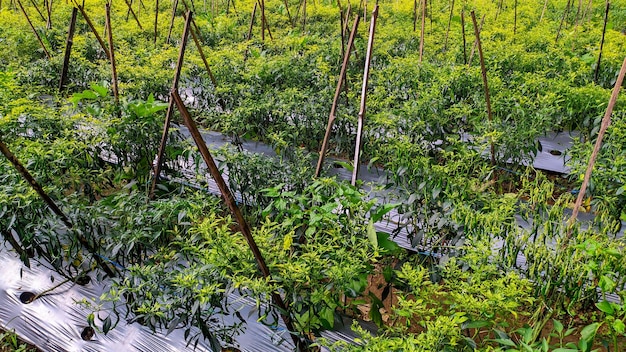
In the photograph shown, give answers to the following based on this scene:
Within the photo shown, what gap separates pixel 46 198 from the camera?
6.27 ft

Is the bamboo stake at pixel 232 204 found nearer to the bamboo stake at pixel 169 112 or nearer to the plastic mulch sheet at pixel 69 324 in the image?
the plastic mulch sheet at pixel 69 324

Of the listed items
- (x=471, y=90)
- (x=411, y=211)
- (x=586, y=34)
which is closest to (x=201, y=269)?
(x=411, y=211)

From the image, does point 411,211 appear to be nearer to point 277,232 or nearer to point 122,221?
point 277,232

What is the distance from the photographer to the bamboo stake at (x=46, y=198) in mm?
1834

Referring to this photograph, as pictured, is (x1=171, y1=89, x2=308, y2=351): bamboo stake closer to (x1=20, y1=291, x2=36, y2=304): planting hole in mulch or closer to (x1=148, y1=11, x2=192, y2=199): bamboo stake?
(x1=148, y1=11, x2=192, y2=199): bamboo stake

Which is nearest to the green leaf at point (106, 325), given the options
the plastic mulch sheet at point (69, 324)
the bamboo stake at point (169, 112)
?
the plastic mulch sheet at point (69, 324)

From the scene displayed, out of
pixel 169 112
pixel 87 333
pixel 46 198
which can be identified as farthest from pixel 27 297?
pixel 169 112

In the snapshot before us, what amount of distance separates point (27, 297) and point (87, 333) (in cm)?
43

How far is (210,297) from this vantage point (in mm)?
1601

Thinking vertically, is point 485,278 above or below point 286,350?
above

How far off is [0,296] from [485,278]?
224cm

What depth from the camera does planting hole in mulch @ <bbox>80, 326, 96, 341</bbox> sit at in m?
2.05

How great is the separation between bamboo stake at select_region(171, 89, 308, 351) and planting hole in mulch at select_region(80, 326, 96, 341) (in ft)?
3.11

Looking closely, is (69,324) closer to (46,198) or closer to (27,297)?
(27,297)
